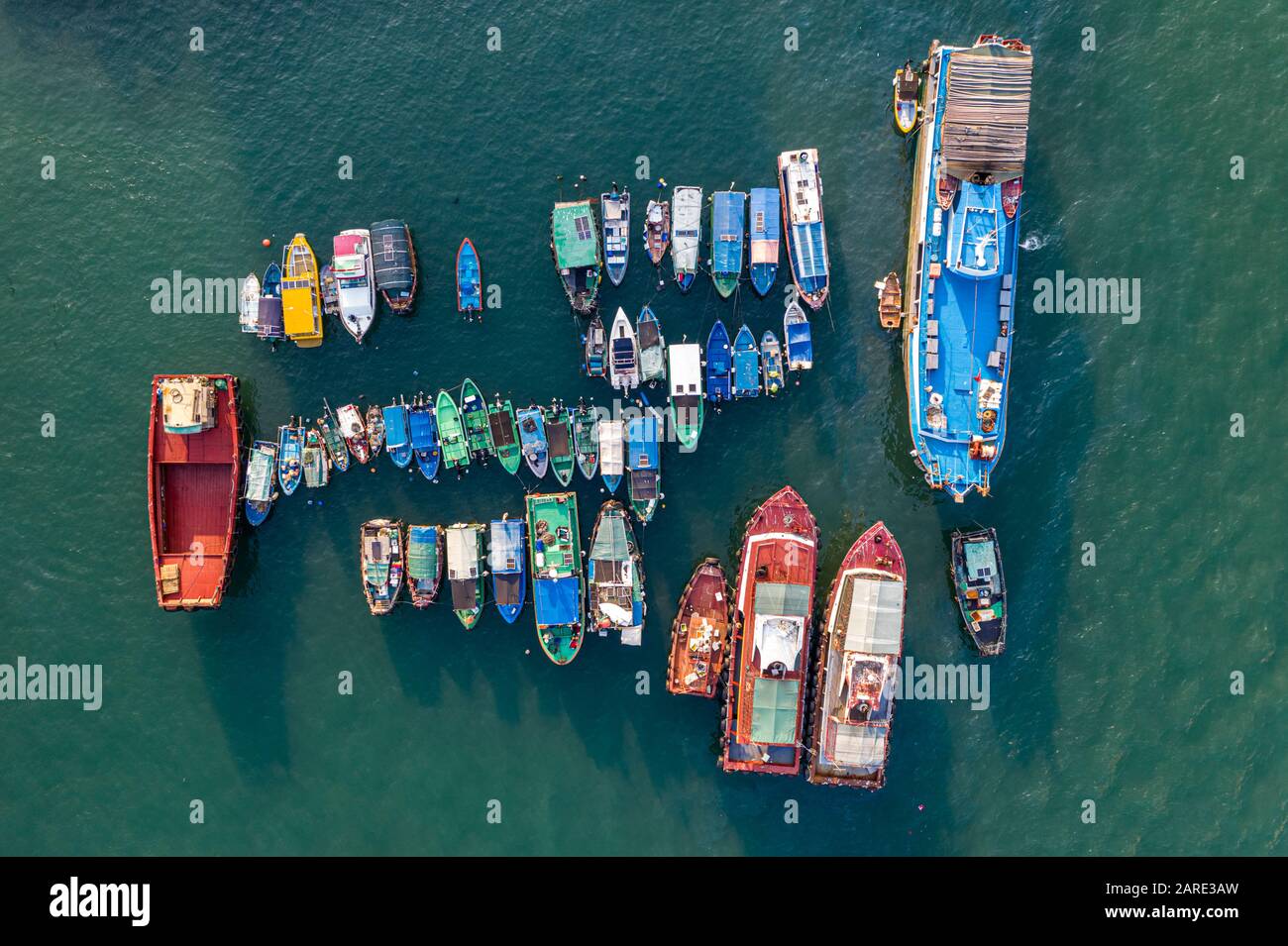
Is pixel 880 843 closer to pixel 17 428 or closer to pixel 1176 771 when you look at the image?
pixel 1176 771

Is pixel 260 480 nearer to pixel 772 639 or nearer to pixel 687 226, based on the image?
pixel 687 226

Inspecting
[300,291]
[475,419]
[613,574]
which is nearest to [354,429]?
[475,419]

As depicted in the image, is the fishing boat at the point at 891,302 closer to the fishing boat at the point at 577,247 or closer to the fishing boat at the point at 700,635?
the fishing boat at the point at 577,247

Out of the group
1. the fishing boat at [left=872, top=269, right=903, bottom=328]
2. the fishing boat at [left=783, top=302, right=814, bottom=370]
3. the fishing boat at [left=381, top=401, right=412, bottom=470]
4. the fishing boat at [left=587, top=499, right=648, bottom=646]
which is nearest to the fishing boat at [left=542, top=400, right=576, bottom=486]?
the fishing boat at [left=587, top=499, right=648, bottom=646]

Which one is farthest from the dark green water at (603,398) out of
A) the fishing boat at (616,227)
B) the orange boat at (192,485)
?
the orange boat at (192,485)

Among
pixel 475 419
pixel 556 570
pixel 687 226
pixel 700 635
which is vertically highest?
pixel 687 226

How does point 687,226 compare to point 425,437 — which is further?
point 425,437

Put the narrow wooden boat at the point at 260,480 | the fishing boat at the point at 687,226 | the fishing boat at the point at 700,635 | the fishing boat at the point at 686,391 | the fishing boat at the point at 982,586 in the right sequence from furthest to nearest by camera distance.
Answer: the narrow wooden boat at the point at 260,480
the fishing boat at the point at 687,226
the fishing boat at the point at 700,635
the fishing boat at the point at 686,391
the fishing boat at the point at 982,586

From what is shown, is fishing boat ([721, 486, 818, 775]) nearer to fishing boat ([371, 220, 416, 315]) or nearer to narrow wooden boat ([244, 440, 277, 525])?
fishing boat ([371, 220, 416, 315])
